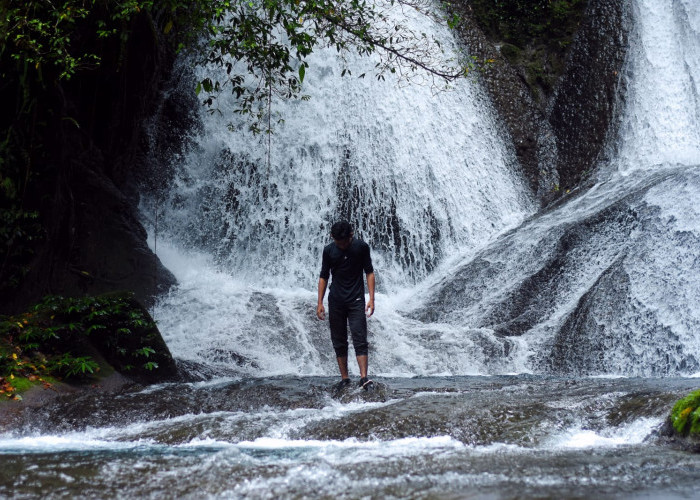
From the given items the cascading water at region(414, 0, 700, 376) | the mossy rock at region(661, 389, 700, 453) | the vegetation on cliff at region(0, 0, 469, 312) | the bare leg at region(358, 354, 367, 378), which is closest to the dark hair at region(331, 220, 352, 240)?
the bare leg at region(358, 354, 367, 378)

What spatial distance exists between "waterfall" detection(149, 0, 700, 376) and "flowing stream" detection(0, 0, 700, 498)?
0.04 metres

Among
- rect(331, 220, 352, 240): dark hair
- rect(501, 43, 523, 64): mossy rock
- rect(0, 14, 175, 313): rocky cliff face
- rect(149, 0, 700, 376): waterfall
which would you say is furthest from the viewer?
rect(501, 43, 523, 64): mossy rock

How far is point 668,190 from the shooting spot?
33.8ft

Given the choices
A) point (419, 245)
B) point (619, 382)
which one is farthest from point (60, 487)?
point (419, 245)

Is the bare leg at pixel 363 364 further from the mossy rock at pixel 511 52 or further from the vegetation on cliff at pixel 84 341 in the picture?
the mossy rock at pixel 511 52

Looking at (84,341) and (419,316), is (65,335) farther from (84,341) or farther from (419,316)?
(419,316)

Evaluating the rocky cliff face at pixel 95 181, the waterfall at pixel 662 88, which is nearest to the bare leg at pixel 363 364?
the rocky cliff face at pixel 95 181

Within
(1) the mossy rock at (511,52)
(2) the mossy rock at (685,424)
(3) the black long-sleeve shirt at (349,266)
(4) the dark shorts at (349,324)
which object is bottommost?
(2) the mossy rock at (685,424)

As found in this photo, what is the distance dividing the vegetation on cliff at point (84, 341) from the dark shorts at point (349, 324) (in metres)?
2.14

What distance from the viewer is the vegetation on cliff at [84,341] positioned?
6.60 metres

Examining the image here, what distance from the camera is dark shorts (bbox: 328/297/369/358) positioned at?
20.8 feet

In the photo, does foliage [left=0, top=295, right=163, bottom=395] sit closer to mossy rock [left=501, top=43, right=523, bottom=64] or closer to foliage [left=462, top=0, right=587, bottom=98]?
mossy rock [left=501, top=43, right=523, bottom=64]

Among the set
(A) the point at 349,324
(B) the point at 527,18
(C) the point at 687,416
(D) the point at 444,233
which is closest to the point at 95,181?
(A) the point at 349,324

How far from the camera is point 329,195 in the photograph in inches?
519
